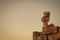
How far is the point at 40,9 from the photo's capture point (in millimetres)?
2854

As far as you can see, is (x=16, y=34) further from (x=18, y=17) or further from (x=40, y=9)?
(x=40, y=9)

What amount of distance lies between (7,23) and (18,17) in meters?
0.27

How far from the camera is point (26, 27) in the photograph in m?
2.82

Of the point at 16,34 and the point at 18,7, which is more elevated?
A: the point at 18,7

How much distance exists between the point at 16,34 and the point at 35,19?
1.69 ft

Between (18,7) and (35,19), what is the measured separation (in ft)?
1.47

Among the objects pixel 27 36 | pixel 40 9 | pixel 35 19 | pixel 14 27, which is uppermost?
pixel 40 9

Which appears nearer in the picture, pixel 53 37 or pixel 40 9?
pixel 53 37

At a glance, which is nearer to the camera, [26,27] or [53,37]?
[53,37]

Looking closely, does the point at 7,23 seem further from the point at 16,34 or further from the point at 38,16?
the point at 38,16

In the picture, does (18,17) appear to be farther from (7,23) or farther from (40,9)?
(40,9)

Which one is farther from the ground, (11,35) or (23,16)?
(23,16)

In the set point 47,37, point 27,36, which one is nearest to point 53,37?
point 47,37

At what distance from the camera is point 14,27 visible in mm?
2822
